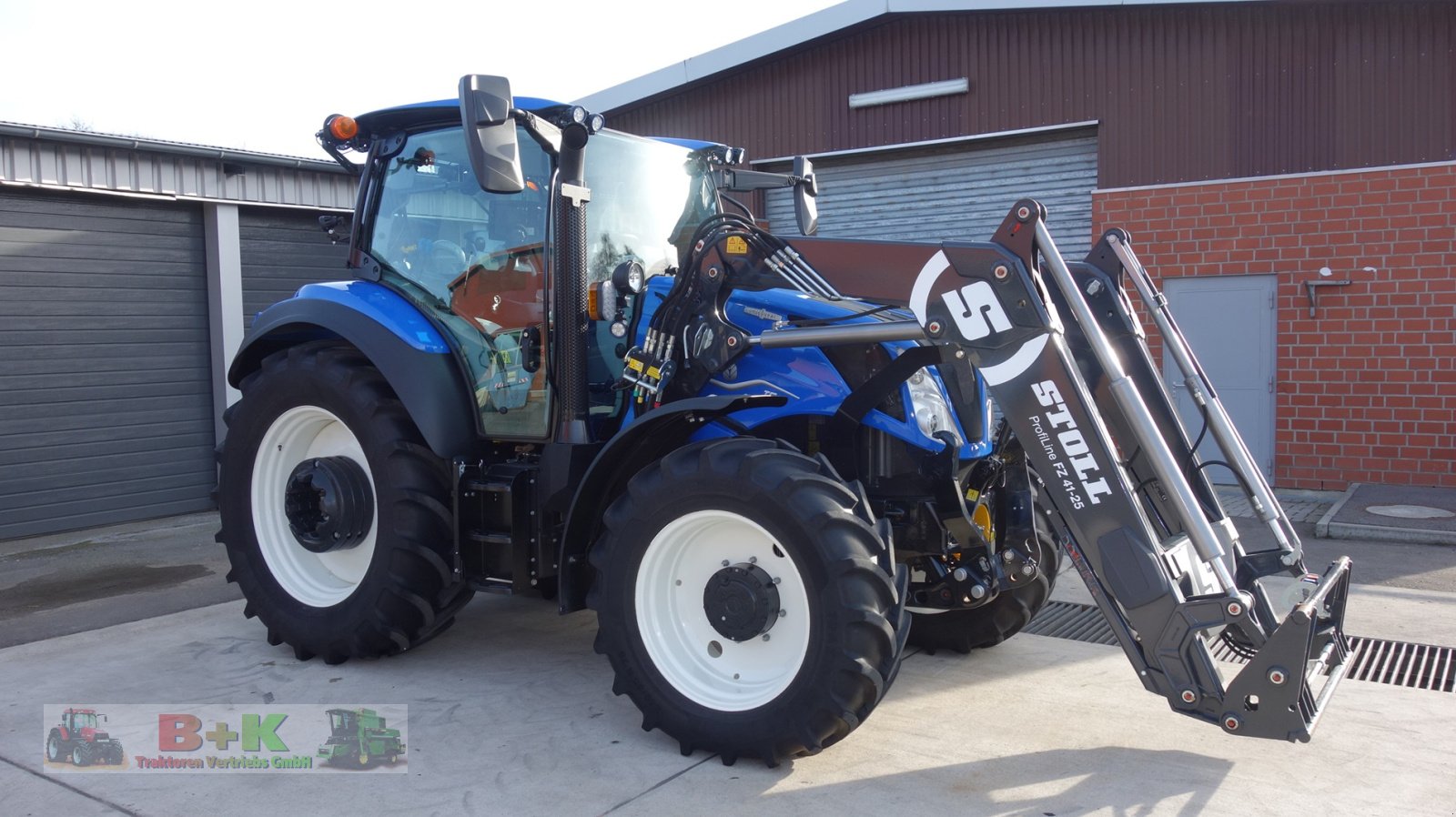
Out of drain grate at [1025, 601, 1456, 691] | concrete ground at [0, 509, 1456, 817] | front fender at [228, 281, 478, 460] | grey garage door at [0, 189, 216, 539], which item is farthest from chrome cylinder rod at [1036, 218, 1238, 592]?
grey garage door at [0, 189, 216, 539]

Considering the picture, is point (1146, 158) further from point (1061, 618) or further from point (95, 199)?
point (95, 199)

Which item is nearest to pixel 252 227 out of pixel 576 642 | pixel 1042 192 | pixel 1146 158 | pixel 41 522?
pixel 41 522

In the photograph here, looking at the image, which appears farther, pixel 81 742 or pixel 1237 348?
A: pixel 1237 348

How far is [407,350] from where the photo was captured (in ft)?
15.6

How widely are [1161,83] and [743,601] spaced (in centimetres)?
815

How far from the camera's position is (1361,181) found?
30.6 ft

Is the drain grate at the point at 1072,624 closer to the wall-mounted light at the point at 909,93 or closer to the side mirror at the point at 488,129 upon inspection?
the side mirror at the point at 488,129

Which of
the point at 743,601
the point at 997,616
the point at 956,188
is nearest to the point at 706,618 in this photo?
the point at 743,601

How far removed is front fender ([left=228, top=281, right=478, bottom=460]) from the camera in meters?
4.71

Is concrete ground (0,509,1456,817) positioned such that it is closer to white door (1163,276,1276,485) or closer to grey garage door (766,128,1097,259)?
white door (1163,276,1276,485)

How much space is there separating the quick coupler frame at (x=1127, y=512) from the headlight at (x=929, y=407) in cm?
51

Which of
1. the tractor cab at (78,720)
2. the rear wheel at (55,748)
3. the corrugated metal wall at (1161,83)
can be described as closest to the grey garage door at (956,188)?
the corrugated metal wall at (1161,83)

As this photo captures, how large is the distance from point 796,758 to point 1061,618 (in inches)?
97.9

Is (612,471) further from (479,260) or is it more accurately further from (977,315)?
(977,315)
